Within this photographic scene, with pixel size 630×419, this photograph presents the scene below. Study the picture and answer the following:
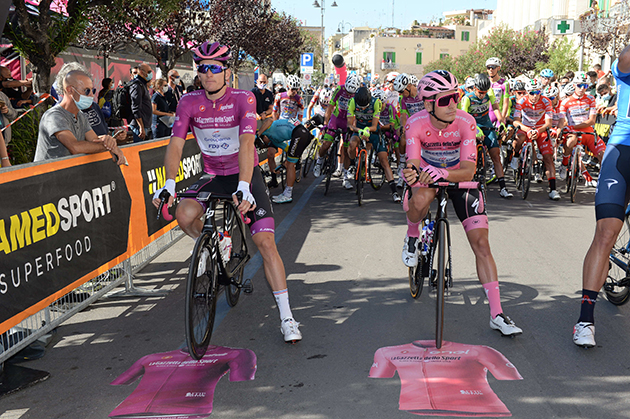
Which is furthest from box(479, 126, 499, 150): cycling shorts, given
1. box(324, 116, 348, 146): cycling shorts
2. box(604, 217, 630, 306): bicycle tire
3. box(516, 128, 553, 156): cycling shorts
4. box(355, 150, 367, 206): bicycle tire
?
box(604, 217, 630, 306): bicycle tire

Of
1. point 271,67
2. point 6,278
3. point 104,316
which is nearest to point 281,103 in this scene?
point 104,316

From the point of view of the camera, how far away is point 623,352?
14.4ft

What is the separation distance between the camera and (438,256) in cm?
446

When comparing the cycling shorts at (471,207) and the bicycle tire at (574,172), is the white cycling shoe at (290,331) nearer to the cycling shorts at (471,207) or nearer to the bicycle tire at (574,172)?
the cycling shorts at (471,207)

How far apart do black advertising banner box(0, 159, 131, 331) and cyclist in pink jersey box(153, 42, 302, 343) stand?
Result: 89 cm

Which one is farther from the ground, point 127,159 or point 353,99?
point 353,99

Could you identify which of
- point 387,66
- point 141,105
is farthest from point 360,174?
point 387,66

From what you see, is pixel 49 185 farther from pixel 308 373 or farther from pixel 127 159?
pixel 308 373

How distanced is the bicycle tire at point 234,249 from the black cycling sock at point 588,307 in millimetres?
2626

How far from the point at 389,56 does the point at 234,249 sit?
416 feet

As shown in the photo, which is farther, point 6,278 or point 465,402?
point 6,278

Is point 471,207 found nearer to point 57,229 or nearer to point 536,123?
point 57,229

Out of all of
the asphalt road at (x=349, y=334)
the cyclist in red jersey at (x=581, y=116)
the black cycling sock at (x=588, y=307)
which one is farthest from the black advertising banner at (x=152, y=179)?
the cyclist in red jersey at (x=581, y=116)

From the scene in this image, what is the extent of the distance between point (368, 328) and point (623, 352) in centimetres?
182
